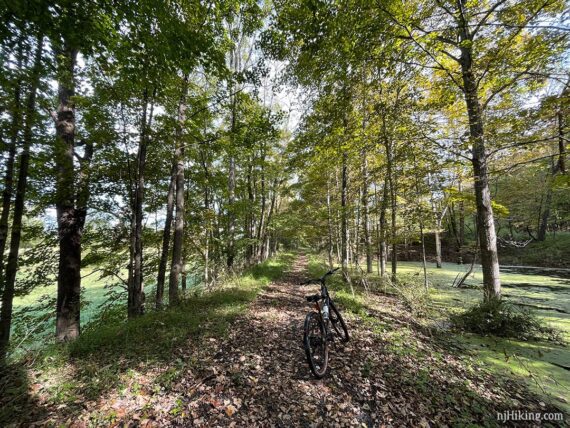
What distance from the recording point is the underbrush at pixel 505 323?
4645 millimetres

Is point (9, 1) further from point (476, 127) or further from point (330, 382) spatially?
point (476, 127)

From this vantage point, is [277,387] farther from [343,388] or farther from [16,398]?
[16,398]

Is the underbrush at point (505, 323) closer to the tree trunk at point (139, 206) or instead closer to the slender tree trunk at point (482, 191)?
the slender tree trunk at point (482, 191)

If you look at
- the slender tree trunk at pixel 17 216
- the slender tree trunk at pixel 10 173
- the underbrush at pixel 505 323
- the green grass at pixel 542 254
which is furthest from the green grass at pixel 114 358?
the green grass at pixel 542 254

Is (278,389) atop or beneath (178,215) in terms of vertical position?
beneath

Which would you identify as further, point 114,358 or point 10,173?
point 10,173

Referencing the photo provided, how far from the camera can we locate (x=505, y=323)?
4809 mm

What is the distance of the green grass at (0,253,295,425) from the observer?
8.35ft

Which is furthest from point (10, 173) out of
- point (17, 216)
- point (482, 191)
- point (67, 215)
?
point (482, 191)

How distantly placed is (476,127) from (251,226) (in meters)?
12.1

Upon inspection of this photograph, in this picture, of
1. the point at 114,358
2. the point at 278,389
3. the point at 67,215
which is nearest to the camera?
the point at 278,389

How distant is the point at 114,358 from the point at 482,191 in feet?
26.9

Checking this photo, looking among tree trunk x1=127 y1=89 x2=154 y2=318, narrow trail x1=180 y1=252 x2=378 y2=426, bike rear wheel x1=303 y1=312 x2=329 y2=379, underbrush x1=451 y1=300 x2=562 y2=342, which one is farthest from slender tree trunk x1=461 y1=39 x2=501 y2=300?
tree trunk x1=127 y1=89 x2=154 y2=318

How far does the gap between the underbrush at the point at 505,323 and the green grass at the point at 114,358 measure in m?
5.77
